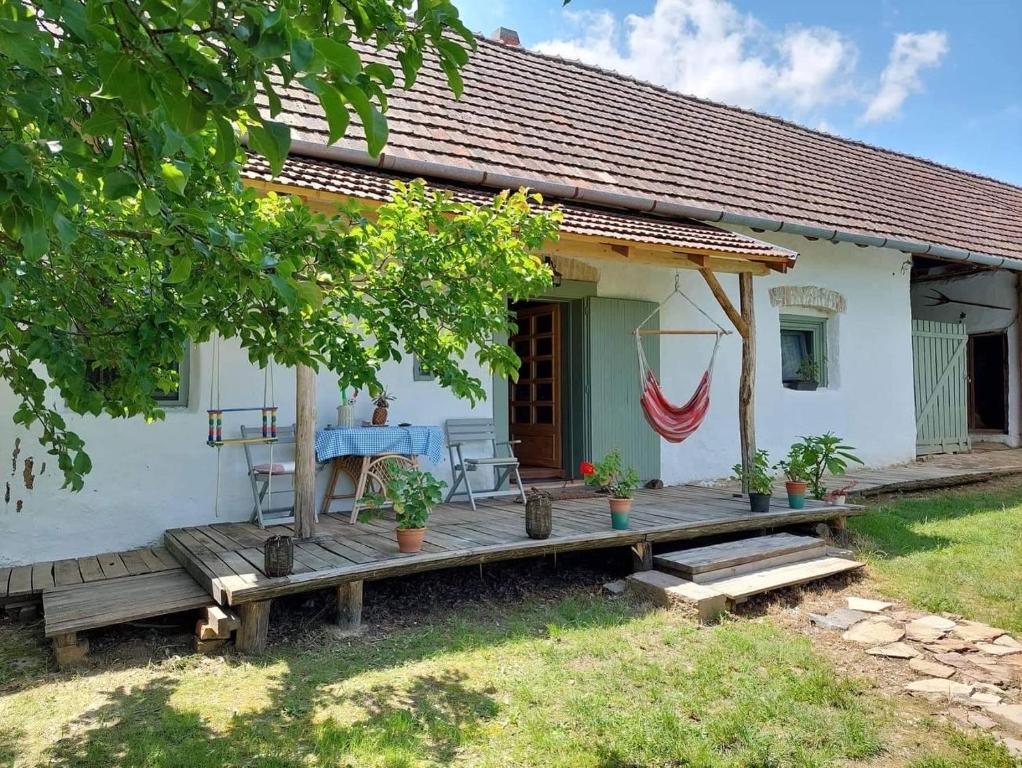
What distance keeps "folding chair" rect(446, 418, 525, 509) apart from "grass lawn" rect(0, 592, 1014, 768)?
6.99ft

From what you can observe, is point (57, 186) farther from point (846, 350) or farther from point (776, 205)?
point (846, 350)

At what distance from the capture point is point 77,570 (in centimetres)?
405

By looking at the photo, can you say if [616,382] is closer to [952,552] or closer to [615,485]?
[615,485]

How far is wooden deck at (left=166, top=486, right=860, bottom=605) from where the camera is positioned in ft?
11.5

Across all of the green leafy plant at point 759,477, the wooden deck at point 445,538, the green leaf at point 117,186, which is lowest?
the wooden deck at point 445,538

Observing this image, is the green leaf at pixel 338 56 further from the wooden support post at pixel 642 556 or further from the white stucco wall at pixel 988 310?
the white stucco wall at pixel 988 310

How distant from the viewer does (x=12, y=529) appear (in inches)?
165

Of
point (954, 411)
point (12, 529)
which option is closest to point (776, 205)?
point (954, 411)

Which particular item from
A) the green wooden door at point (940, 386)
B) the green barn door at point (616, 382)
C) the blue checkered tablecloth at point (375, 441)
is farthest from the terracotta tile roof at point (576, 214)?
the green wooden door at point (940, 386)

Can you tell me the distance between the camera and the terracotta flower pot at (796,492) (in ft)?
17.6

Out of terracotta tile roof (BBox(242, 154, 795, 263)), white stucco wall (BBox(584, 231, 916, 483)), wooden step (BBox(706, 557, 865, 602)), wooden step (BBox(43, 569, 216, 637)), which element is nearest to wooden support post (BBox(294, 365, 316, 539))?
wooden step (BBox(43, 569, 216, 637))

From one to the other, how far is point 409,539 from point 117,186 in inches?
117

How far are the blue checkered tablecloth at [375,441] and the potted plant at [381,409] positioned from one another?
0.49ft

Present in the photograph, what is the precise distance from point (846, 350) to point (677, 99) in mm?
4524
